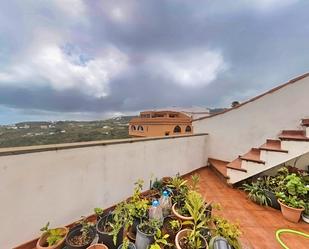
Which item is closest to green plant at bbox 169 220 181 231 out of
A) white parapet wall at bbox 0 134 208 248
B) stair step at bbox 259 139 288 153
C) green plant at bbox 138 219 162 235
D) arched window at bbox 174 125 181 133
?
green plant at bbox 138 219 162 235

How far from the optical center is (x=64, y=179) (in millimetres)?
1973

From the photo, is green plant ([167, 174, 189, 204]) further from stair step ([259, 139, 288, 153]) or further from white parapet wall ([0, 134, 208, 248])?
stair step ([259, 139, 288, 153])

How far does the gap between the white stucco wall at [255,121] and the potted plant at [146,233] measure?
3170mm

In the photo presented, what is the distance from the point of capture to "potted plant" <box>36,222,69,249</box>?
5.25 ft

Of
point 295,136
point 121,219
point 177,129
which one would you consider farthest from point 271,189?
point 177,129

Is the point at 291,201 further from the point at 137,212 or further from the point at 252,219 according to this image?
the point at 137,212

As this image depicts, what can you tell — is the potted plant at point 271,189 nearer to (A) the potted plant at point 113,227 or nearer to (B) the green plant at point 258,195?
(B) the green plant at point 258,195

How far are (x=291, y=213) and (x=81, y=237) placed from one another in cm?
266

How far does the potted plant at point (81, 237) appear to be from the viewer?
1568 millimetres

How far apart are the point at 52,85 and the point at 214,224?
7.58 metres

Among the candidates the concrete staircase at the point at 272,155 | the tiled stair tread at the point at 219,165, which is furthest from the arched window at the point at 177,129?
the concrete staircase at the point at 272,155

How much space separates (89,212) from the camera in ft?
7.35

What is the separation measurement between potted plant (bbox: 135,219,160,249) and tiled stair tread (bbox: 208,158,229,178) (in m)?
2.29

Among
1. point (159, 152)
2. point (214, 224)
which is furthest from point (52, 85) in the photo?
point (214, 224)
